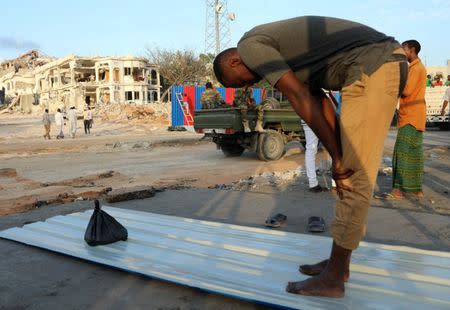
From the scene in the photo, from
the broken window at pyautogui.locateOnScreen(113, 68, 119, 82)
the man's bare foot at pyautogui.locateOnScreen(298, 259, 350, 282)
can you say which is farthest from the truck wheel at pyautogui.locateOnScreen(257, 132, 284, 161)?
the broken window at pyautogui.locateOnScreen(113, 68, 119, 82)

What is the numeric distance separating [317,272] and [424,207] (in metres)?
3.17

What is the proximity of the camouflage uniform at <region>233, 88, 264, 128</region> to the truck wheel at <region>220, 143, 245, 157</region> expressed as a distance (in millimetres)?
1563

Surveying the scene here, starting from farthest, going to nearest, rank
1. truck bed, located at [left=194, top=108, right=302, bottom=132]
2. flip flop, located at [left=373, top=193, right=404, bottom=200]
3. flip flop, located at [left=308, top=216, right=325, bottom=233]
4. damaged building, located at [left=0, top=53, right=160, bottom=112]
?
1. damaged building, located at [left=0, top=53, right=160, bottom=112]
2. truck bed, located at [left=194, top=108, right=302, bottom=132]
3. flip flop, located at [left=373, top=193, right=404, bottom=200]
4. flip flop, located at [left=308, top=216, right=325, bottom=233]

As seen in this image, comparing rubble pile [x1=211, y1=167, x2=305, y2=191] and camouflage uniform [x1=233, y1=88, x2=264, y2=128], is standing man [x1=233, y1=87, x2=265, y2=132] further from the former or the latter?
rubble pile [x1=211, y1=167, x2=305, y2=191]

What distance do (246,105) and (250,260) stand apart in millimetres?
8939

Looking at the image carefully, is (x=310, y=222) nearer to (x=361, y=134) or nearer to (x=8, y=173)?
(x=361, y=134)

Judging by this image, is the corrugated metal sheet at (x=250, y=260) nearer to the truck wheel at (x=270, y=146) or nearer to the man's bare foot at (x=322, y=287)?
the man's bare foot at (x=322, y=287)

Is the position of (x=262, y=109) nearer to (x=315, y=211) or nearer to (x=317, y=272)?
(x=315, y=211)

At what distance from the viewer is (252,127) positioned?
38.2ft

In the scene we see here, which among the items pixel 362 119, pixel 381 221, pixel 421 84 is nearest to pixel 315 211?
pixel 381 221

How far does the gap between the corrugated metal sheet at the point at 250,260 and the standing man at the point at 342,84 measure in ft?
0.64

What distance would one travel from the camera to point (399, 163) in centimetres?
597

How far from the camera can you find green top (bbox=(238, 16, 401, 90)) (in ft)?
8.28

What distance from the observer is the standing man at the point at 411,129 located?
579cm
